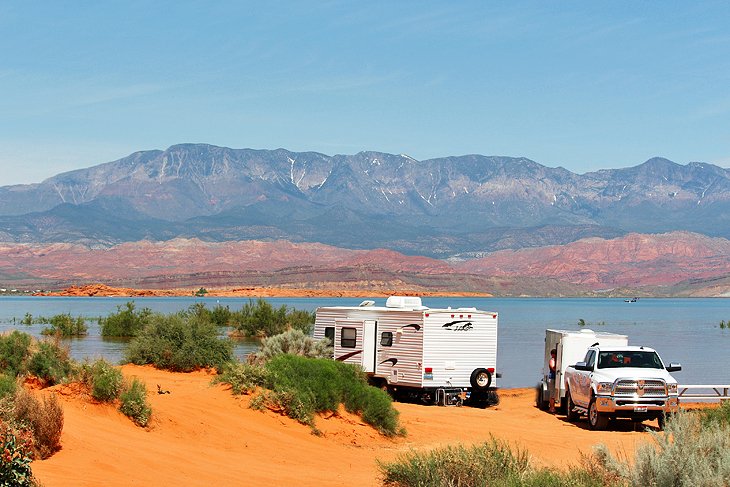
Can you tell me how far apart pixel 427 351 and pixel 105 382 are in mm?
9145

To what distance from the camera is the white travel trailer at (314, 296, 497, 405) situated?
22.6 m

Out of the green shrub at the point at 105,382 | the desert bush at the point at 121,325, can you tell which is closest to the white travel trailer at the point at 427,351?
the green shrub at the point at 105,382

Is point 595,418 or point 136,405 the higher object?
point 136,405

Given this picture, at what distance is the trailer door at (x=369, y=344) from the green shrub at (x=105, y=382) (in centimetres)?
889

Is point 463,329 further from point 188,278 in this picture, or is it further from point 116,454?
point 188,278

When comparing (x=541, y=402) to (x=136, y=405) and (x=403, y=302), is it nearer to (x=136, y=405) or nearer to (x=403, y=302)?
(x=403, y=302)

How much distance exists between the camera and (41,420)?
11.7 metres

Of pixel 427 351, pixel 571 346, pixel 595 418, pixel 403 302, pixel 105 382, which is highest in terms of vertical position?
pixel 403 302

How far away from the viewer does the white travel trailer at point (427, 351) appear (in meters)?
22.6

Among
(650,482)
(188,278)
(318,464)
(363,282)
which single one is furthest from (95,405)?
(188,278)

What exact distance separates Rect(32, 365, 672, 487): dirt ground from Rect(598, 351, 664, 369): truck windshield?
4.05 ft

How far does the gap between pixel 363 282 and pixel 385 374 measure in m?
158

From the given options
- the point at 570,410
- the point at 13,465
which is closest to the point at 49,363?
the point at 570,410

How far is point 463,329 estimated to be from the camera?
23.0m
